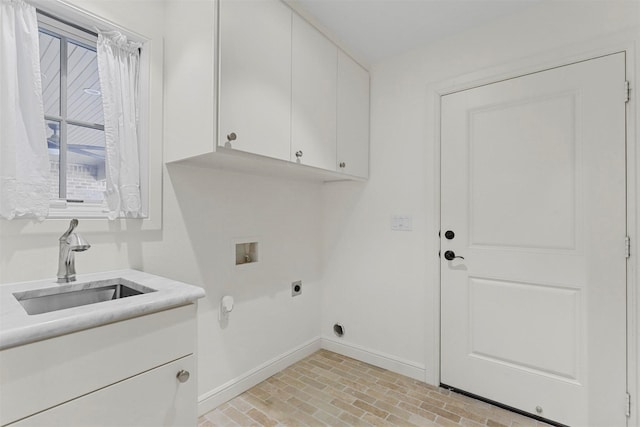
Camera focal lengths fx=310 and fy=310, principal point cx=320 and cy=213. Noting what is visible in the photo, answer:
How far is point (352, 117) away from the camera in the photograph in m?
2.29

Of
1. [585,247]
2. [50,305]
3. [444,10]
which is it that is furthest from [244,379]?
[444,10]

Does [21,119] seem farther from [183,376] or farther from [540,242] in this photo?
[540,242]

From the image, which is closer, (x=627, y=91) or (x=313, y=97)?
(x=627, y=91)

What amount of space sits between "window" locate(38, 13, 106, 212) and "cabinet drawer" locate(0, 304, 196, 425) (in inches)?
30.5

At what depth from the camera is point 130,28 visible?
1513 millimetres

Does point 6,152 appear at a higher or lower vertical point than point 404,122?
lower

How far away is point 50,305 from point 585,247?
2.52m

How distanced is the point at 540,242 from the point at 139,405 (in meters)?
2.07

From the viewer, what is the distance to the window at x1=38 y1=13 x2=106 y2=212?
1.37 metres

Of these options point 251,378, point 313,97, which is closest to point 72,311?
point 251,378

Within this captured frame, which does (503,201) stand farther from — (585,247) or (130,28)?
(130,28)

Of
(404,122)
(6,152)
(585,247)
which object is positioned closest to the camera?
(6,152)

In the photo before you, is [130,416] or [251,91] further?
[251,91]

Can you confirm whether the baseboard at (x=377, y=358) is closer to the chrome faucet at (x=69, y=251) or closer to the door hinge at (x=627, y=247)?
the door hinge at (x=627, y=247)
